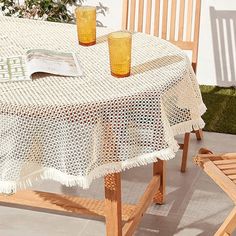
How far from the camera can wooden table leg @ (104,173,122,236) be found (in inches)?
88.4

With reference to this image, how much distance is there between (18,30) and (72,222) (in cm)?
93

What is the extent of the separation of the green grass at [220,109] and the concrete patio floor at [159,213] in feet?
1.98

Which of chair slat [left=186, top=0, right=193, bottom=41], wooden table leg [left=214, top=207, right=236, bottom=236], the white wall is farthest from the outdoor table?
the white wall

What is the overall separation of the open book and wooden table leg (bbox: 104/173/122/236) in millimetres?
402

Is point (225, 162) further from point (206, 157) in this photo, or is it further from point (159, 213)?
point (159, 213)

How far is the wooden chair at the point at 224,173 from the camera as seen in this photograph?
2.24 m

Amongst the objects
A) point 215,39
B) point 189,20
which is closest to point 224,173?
point 189,20

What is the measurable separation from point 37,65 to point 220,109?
2.23m

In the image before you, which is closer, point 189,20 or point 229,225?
point 229,225

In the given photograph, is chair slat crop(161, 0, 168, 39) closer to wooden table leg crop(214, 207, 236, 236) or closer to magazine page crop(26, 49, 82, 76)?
magazine page crop(26, 49, 82, 76)

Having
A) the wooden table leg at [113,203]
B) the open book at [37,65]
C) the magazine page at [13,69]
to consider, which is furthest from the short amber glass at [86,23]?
the wooden table leg at [113,203]

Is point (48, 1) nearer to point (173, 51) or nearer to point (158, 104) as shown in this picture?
point (173, 51)

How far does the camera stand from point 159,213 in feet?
9.84

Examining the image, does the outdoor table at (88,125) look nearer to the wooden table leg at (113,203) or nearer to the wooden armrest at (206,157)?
the wooden table leg at (113,203)
